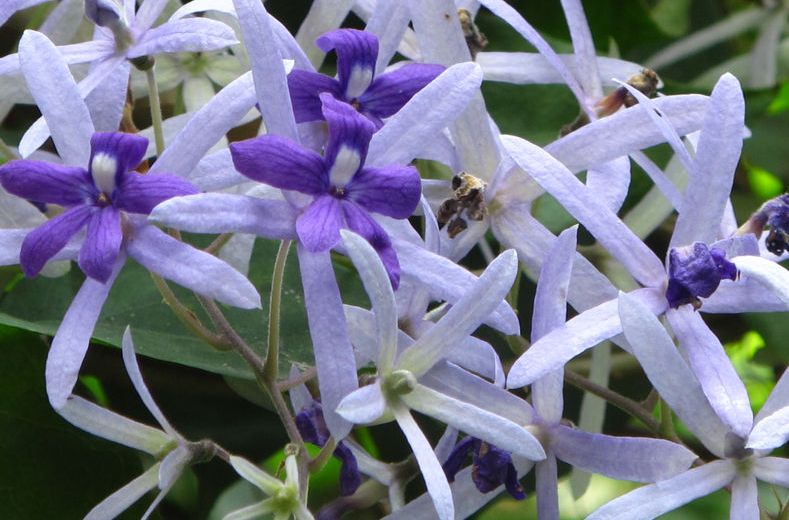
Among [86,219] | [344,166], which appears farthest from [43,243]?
[344,166]

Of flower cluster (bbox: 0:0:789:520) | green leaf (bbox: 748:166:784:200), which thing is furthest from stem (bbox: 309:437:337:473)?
green leaf (bbox: 748:166:784:200)

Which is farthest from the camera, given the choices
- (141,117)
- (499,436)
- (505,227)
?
(141,117)

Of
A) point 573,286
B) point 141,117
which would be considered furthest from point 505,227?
point 141,117

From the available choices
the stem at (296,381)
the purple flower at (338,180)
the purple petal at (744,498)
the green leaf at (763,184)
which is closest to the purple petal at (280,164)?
the purple flower at (338,180)

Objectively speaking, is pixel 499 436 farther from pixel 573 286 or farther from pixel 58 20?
pixel 58 20

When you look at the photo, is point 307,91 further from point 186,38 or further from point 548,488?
point 548,488

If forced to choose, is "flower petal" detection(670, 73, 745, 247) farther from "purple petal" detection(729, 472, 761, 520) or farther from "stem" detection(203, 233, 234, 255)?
"stem" detection(203, 233, 234, 255)
